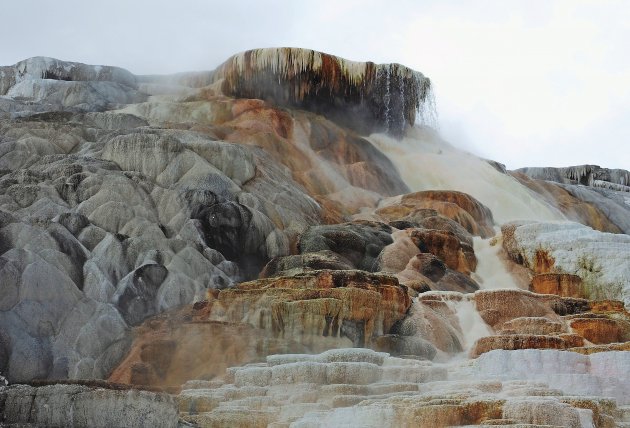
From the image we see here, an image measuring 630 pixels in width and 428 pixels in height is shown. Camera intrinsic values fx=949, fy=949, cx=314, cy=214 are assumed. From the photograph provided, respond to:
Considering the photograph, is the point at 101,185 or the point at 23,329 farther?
the point at 101,185

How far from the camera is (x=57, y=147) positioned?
94.0ft

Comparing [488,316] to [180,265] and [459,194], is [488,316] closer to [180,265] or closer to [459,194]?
[180,265]

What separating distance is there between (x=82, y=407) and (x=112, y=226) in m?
11.3

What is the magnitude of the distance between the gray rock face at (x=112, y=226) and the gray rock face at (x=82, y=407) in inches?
227

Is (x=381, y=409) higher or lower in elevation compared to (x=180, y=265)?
lower

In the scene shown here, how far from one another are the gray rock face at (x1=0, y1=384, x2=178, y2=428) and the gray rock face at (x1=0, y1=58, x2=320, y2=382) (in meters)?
5.75

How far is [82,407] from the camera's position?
1284cm

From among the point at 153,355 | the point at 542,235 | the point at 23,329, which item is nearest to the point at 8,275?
the point at 23,329

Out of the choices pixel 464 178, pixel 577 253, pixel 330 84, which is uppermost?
pixel 330 84

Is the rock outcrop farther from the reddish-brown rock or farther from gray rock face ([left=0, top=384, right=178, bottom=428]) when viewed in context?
gray rock face ([left=0, top=384, right=178, bottom=428])

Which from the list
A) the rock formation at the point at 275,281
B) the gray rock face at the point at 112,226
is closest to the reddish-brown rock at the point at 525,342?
the rock formation at the point at 275,281

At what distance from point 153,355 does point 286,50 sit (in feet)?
67.6

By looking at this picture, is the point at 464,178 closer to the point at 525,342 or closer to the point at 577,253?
the point at 577,253

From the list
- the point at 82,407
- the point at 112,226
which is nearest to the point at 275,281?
the point at 112,226
